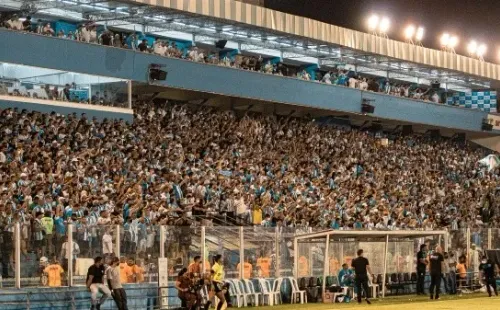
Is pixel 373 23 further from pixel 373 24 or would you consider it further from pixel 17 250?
pixel 17 250

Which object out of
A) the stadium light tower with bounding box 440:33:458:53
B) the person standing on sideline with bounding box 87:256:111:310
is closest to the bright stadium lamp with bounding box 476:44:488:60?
the stadium light tower with bounding box 440:33:458:53

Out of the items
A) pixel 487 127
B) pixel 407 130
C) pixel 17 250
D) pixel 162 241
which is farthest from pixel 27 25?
pixel 487 127

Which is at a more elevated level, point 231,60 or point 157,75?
point 231,60

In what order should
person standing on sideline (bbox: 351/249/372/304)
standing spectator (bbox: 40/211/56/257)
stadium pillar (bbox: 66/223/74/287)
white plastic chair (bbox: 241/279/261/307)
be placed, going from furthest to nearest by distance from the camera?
person standing on sideline (bbox: 351/249/372/304) < white plastic chair (bbox: 241/279/261/307) < stadium pillar (bbox: 66/223/74/287) < standing spectator (bbox: 40/211/56/257)

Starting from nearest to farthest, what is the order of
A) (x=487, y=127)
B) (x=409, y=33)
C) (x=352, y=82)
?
(x=352, y=82)
(x=409, y=33)
(x=487, y=127)

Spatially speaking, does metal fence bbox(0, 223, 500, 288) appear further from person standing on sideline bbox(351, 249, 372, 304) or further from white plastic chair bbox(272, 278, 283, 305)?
person standing on sideline bbox(351, 249, 372, 304)

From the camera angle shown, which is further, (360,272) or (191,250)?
(360,272)

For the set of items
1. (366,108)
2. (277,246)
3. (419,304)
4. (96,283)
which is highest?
(366,108)

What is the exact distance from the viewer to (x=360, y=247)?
123 ft

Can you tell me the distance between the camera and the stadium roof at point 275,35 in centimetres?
4344

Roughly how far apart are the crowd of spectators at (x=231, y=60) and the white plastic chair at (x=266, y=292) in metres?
13.3

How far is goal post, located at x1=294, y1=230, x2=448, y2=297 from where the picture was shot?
35031 mm

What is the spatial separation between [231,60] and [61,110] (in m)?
12.6

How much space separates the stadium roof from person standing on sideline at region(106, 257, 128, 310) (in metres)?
16.0
